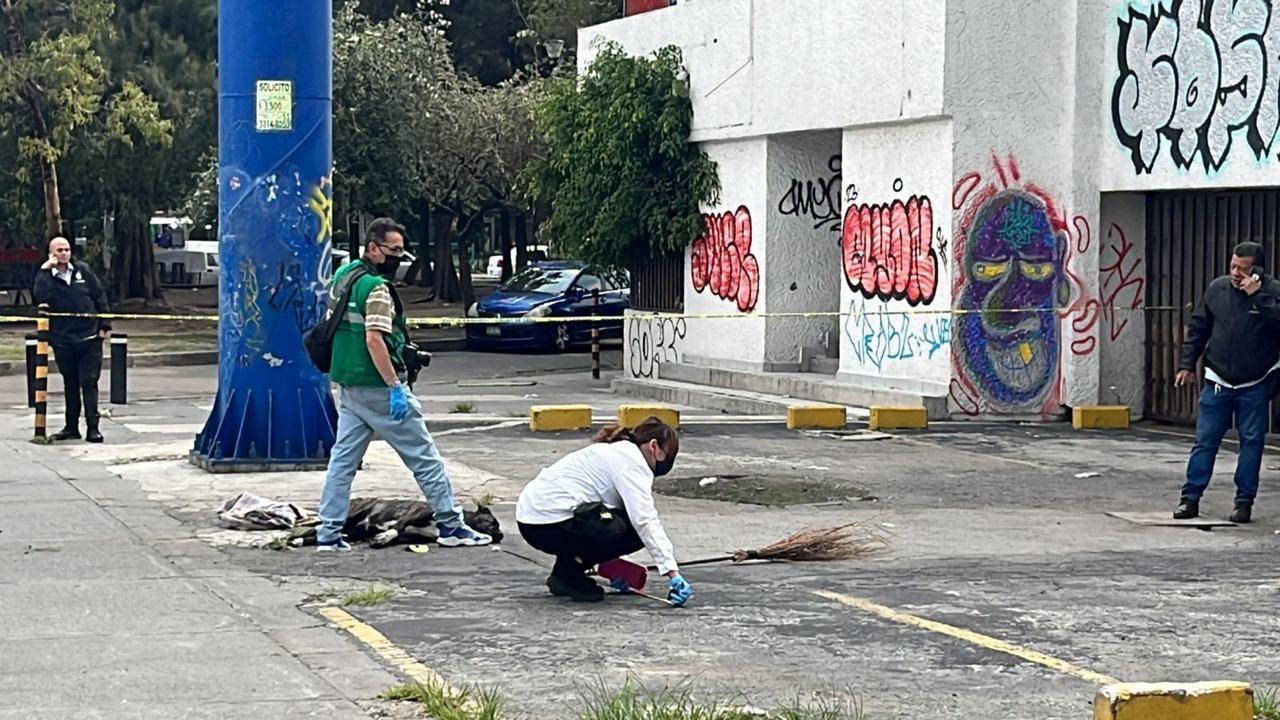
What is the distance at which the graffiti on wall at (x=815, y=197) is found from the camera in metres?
23.0

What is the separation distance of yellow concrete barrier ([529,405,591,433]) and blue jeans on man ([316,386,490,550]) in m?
7.43

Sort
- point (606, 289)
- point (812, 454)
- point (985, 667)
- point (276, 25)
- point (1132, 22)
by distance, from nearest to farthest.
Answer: point (985, 667)
point (276, 25)
point (812, 454)
point (1132, 22)
point (606, 289)

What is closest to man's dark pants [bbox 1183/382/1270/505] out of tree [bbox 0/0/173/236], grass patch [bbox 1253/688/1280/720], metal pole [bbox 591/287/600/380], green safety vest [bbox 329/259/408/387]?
green safety vest [bbox 329/259/408/387]

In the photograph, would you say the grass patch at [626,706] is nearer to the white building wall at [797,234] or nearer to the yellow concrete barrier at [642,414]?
the yellow concrete barrier at [642,414]

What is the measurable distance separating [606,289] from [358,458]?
2278cm

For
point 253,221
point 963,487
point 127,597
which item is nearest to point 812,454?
point 963,487

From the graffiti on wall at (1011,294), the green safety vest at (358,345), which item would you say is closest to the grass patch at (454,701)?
the green safety vest at (358,345)

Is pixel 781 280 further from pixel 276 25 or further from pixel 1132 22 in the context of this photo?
pixel 276 25

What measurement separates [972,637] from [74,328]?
34.6 ft

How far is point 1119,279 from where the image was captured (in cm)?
1967

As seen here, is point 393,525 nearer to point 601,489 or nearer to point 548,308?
point 601,489

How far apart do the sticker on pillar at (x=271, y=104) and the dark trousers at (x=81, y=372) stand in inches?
145

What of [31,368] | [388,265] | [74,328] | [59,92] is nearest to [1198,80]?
[388,265]

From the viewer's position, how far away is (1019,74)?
19.4m
